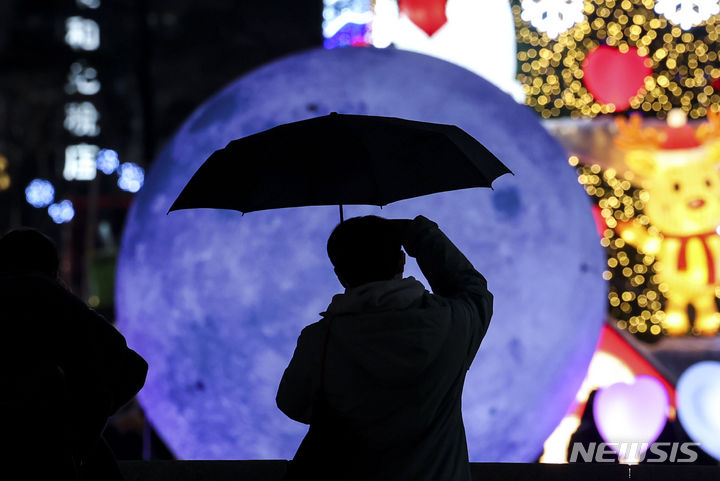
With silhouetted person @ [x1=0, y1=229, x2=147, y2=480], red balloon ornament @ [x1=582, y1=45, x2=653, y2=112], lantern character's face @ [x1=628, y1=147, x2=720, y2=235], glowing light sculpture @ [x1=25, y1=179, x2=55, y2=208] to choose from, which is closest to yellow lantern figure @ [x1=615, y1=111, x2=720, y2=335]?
lantern character's face @ [x1=628, y1=147, x2=720, y2=235]

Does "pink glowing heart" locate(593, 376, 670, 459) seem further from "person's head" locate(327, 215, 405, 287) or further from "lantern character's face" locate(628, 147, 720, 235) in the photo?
"lantern character's face" locate(628, 147, 720, 235)

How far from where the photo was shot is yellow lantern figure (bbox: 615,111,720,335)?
1107cm

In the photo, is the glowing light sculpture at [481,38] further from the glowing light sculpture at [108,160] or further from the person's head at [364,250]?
the glowing light sculpture at [108,160]

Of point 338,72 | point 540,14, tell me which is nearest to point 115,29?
point 540,14

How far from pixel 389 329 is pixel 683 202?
10291 millimetres

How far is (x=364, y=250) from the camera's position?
6.64ft

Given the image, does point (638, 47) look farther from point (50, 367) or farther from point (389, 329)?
point (50, 367)

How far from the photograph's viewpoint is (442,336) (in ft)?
6.43

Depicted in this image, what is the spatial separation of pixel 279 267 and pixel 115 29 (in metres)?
45.4

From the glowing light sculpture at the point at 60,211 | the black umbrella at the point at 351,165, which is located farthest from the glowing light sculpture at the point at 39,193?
the black umbrella at the point at 351,165

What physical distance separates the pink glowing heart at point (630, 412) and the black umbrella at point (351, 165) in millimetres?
2936

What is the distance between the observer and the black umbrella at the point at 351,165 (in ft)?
7.59

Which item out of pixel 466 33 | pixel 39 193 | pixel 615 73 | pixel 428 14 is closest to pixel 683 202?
pixel 615 73

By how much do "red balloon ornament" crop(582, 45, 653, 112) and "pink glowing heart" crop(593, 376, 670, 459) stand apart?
622cm
